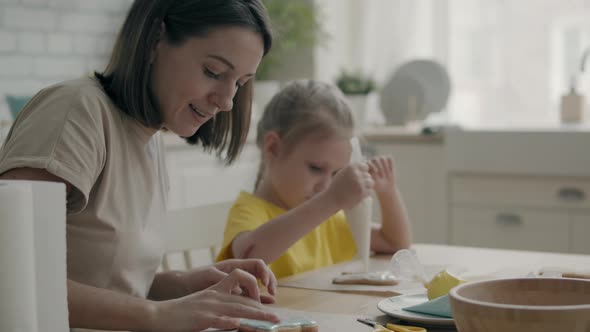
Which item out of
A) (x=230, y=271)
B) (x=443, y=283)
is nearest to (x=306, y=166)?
(x=230, y=271)

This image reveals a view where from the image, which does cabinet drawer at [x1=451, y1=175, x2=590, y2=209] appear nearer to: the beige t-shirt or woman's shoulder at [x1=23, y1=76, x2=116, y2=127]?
the beige t-shirt

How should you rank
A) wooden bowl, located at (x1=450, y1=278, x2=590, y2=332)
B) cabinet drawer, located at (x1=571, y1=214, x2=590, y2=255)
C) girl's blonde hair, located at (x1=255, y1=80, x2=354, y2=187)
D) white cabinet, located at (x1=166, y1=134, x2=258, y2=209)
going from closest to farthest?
wooden bowl, located at (x1=450, y1=278, x2=590, y2=332), girl's blonde hair, located at (x1=255, y1=80, x2=354, y2=187), white cabinet, located at (x1=166, y1=134, x2=258, y2=209), cabinet drawer, located at (x1=571, y1=214, x2=590, y2=255)

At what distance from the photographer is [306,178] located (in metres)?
1.84

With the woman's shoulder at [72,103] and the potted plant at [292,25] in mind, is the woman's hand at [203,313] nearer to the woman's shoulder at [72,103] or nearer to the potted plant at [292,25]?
the woman's shoulder at [72,103]

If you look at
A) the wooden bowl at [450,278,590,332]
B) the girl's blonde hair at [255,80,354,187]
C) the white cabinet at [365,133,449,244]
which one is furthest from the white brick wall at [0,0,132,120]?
the wooden bowl at [450,278,590,332]

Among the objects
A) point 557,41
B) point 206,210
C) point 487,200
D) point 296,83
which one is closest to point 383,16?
point 557,41

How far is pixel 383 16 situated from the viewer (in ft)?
13.7

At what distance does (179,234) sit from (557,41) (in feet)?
9.01

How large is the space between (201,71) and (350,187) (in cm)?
41

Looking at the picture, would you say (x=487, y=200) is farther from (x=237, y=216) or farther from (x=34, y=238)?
(x=34, y=238)

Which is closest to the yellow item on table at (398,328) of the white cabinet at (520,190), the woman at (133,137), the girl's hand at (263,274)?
the woman at (133,137)

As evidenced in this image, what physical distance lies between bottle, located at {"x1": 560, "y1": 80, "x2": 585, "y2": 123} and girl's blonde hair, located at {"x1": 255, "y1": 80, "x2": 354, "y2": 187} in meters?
1.94

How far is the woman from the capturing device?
1.08 metres

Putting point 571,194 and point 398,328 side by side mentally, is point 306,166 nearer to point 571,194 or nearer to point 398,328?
point 398,328
